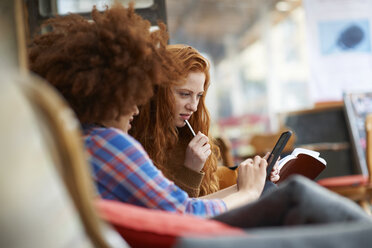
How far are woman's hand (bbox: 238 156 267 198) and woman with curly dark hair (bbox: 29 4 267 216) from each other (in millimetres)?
117

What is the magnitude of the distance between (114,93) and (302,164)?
2.36 ft

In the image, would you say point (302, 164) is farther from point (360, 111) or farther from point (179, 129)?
point (360, 111)

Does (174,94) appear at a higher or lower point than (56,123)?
lower

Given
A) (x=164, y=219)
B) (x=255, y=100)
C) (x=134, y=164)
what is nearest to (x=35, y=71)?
(x=134, y=164)

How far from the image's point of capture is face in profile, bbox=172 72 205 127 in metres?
1.63

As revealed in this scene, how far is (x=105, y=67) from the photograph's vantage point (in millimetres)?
963

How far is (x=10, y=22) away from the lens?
673 millimetres

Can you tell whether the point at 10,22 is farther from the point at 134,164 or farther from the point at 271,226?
the point at 271,226

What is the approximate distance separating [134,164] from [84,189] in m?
0.37

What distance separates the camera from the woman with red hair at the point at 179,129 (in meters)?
1.49

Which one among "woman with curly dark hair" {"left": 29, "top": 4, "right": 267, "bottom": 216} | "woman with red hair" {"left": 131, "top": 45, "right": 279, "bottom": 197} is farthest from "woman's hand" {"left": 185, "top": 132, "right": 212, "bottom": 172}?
"woman with curly dark hair" {"left": 29, "top": 4, "right": 267, "bottom": 216}

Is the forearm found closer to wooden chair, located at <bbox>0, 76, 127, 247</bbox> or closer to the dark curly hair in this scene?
the dark curly hair

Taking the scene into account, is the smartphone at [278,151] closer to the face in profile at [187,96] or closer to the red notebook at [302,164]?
the red notebook at [302,164]

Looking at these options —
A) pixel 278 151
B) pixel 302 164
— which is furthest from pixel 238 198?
pixel 302 164
